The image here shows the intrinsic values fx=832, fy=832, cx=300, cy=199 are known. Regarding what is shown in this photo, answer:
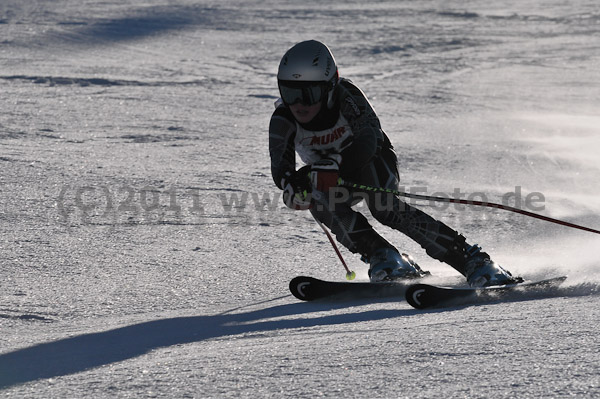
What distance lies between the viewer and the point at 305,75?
12.7 ft

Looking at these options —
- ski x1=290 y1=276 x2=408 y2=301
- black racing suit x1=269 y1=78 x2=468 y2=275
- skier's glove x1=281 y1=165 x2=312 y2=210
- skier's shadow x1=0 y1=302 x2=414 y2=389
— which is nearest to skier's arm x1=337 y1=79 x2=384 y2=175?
black racing suit x1=269 y1=78 x2=468 y2=275

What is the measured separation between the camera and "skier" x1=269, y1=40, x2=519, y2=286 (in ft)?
12.8

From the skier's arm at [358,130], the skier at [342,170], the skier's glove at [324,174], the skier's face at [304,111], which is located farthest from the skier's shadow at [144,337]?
the skier's face at [304,111]

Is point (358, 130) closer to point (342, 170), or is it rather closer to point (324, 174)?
point (342, 170)

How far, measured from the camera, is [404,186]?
6441mm

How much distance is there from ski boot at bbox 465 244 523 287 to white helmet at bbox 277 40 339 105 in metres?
1.06

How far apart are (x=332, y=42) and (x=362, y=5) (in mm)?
4571

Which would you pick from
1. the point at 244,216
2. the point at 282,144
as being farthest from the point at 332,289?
the point at 244,216

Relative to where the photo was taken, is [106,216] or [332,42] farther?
[332,42]

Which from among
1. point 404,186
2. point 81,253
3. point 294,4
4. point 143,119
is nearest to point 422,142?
point 404,186

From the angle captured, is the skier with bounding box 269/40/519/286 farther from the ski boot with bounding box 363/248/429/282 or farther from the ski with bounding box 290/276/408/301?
the ski with bounding box 290/276/408/301

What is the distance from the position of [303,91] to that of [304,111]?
112 millimetres

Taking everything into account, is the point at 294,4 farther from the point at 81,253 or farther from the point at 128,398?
the point at 128,398

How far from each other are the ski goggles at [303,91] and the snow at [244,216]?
95 centimetres
